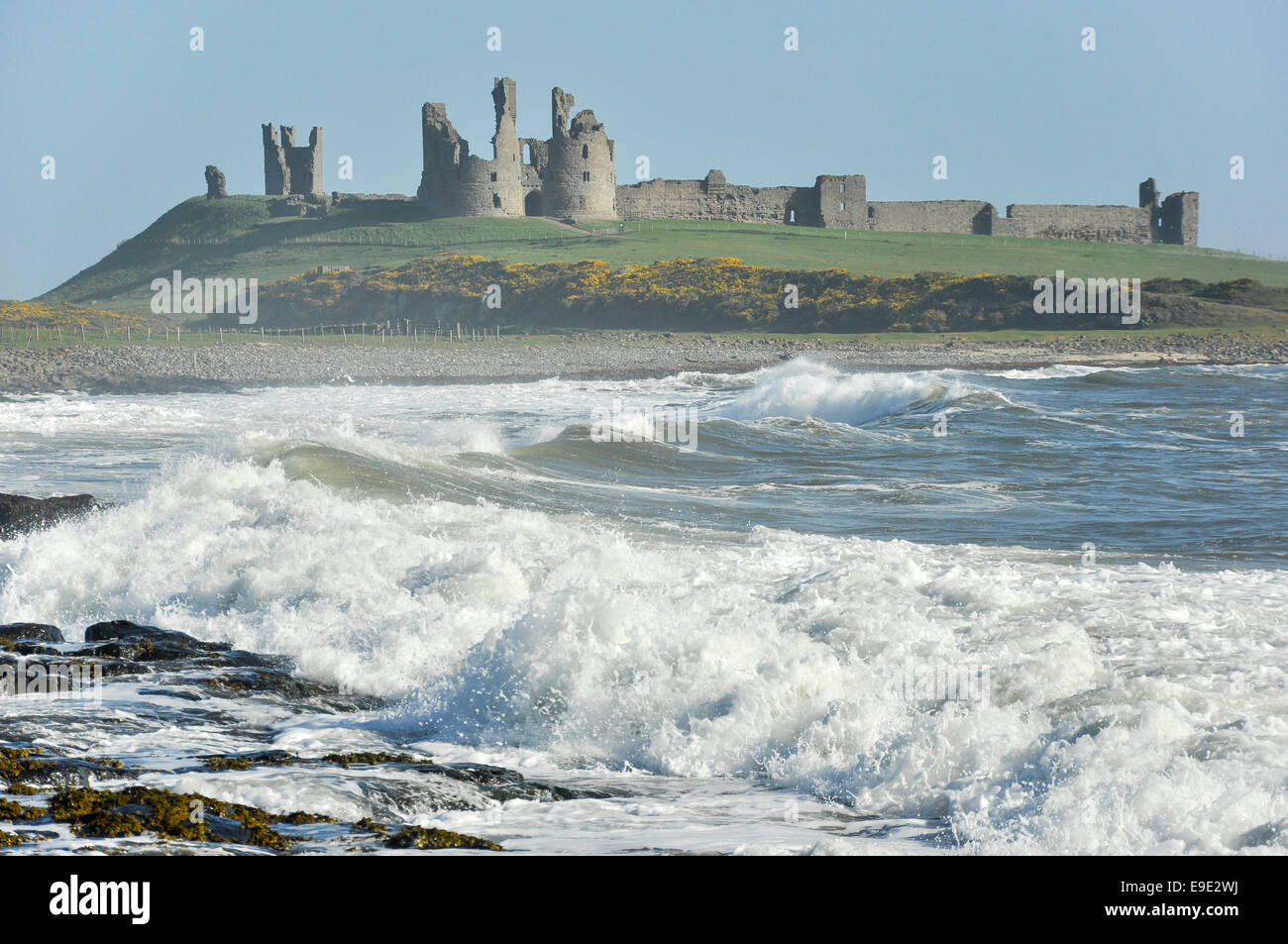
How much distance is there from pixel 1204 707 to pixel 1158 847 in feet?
5.20

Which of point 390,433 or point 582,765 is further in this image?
point 390,433

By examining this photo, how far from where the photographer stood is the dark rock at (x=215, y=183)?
96938 mm

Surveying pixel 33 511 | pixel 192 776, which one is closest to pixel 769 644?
pixel 192 776

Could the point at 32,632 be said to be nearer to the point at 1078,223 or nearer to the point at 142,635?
the point at 142,635

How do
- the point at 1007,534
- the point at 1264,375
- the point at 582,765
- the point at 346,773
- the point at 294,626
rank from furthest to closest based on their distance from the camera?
the point at 1264,375
the point at 1007,534
the point at 294,626
the point at 582,765
the point at 346,773

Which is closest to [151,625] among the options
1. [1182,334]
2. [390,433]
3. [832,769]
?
[832,769]

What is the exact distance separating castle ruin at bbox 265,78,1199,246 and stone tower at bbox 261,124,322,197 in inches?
2.9

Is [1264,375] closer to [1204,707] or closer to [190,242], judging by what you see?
[1204,707]

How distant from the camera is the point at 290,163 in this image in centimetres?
9619

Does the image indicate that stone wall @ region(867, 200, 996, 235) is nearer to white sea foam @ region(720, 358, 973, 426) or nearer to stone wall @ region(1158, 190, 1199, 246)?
stone wall @ region(1158, 190, 1199, 246)

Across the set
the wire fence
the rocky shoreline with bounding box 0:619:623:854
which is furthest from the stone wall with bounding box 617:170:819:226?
the rocky shoreline with bounding box 0:619:623:854

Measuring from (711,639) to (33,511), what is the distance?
25.9 ft

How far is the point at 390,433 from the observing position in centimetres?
2392

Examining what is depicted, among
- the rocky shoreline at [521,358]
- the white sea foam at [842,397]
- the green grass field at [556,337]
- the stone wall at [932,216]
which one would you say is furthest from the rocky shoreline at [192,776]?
the stone wall at [932,216]
